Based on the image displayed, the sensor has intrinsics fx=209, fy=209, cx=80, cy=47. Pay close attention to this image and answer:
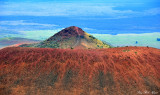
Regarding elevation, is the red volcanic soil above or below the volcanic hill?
below

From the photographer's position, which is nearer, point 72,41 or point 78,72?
point 78,72

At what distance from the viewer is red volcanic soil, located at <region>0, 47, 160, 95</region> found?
3069 centimetres

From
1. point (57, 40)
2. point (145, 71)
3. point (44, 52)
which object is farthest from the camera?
point (57, 40)

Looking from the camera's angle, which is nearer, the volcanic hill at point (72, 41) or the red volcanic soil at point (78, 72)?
the red volcanic soil at point (78, 72)

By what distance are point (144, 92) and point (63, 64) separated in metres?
13.3

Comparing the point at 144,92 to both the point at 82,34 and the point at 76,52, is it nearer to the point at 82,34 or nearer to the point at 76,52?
the point at 76,52

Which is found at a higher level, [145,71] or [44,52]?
[44,52]

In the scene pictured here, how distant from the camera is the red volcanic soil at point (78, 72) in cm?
3069

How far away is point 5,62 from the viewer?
3534cm

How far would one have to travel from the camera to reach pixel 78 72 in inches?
1312

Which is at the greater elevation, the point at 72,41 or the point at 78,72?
the point at 72,41

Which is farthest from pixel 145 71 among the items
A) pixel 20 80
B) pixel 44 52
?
pixel 20 80

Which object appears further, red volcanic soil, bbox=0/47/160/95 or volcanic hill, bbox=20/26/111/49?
volcanic hill, bbox=20/26/111/49

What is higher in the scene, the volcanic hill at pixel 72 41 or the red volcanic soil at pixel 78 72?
the volcanic hill at pixel 72 41
